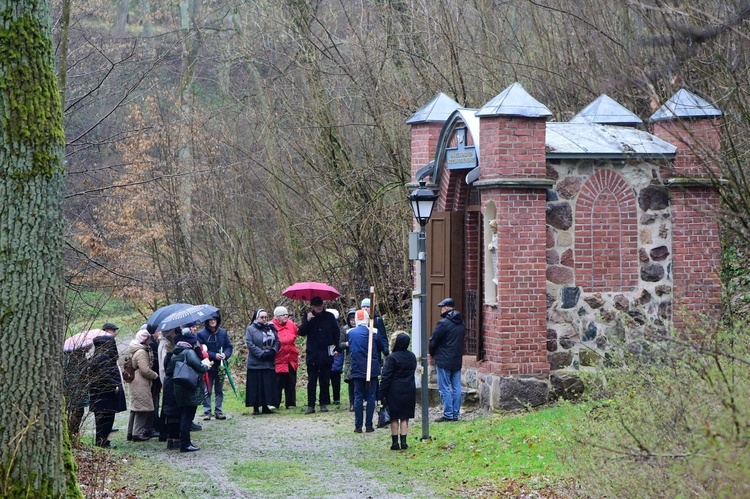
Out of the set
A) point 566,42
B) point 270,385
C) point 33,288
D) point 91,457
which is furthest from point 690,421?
point 566,42

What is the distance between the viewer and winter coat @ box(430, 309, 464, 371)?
14070 millimetres

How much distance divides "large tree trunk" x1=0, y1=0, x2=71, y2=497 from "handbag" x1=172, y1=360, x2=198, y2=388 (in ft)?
16.4

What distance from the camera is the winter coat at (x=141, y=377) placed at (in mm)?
13695

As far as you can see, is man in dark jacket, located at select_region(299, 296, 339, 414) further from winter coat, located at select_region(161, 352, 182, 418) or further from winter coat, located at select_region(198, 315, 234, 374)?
winter coat, located at select_region(161, 352, 182, 418)

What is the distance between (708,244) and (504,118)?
355 centimetres

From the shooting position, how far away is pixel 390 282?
2358 cm

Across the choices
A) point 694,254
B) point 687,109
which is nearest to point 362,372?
point 694,254

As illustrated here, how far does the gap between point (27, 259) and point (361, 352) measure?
769 cm

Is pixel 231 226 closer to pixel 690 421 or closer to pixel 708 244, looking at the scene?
pixel 708 244

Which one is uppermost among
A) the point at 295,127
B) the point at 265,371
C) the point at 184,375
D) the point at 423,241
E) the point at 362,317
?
the point at 295,127

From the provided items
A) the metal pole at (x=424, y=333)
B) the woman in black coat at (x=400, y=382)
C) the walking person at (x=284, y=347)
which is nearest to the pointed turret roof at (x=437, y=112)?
the metal pole at (x=424, y=333)

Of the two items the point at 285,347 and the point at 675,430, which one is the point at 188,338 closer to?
the point at 285,347

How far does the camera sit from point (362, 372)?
14.4m

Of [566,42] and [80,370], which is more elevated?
[566,42]
